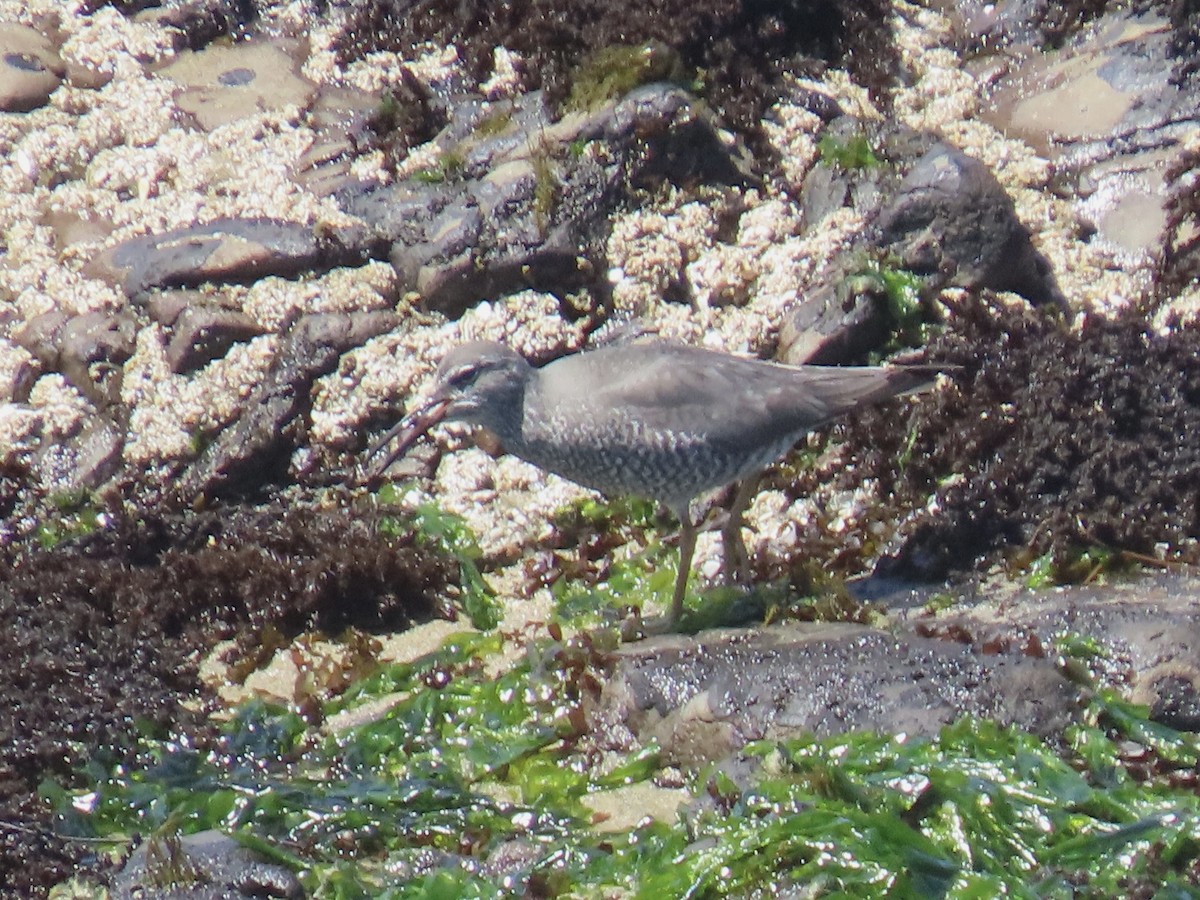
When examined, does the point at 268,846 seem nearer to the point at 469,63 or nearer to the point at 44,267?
the point at 44,267

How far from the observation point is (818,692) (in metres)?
4.42

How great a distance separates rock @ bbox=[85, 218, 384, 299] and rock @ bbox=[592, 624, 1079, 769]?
2660 millimetres

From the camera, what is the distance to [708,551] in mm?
5848

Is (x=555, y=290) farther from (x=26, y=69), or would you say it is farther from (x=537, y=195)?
→ (x=26, y=69)

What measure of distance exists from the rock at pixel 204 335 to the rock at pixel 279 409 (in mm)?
171

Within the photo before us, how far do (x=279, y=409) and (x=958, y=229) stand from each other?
2735mm

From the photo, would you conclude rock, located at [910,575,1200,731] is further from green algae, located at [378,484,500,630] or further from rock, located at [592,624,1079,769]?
green algae, located at [378,484,500,630]

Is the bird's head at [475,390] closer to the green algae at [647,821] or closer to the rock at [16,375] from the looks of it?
the green algae at [647,821]

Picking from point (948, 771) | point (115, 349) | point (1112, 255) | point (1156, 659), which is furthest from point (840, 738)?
point (115, 349)

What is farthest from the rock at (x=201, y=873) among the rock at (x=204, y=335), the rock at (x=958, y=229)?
the rock at (x=958, y=229)

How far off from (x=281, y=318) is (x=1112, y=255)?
3383 mm

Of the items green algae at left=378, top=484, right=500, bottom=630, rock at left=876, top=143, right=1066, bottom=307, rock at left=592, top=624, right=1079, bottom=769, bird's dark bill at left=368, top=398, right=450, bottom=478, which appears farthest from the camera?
rock at left=876, top=143, right=1066, bottom=307

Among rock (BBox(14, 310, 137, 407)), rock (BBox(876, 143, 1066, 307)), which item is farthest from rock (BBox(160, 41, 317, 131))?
rock (BBox(876, 143, 1066, 307))

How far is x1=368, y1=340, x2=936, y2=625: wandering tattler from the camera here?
17.4ft
